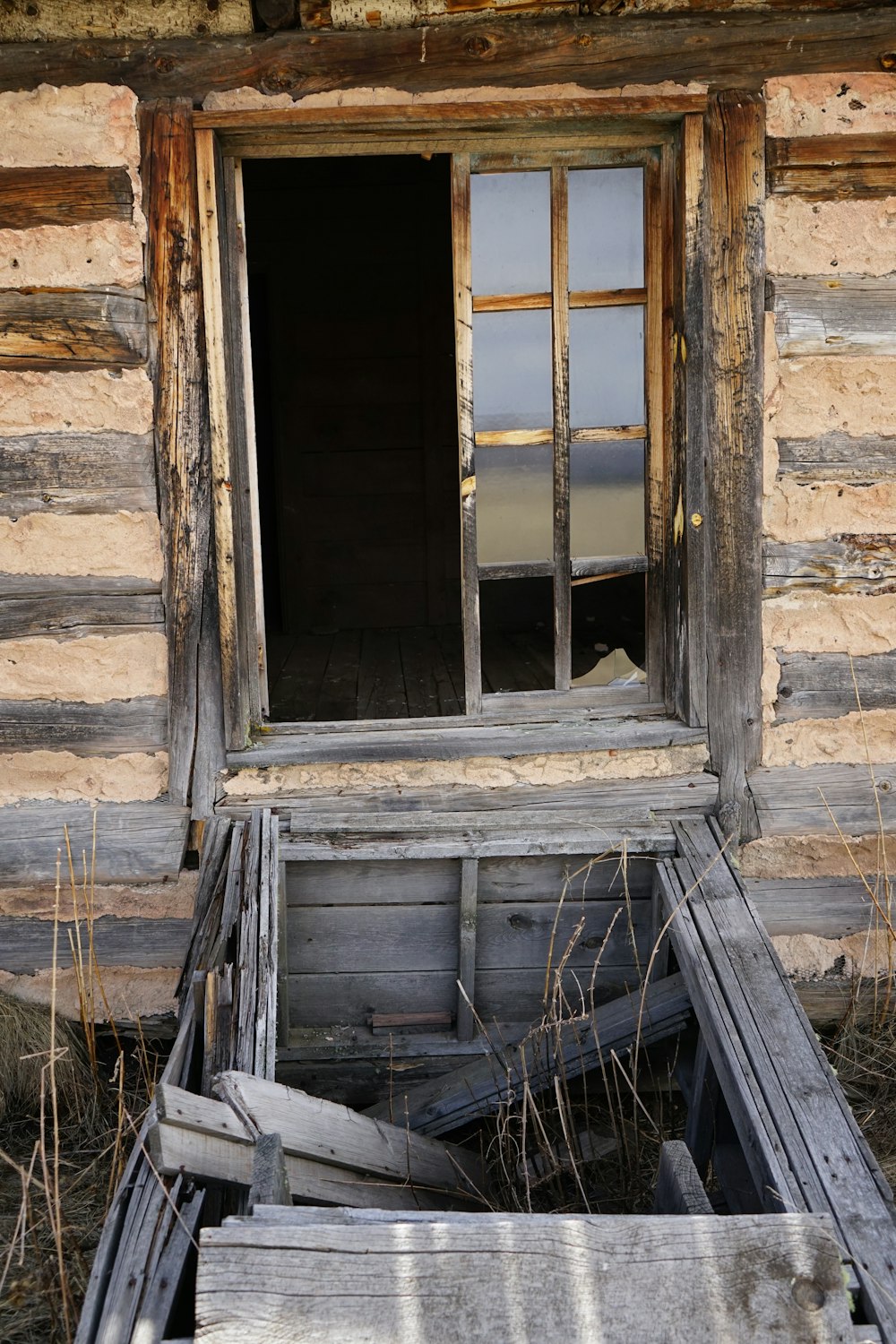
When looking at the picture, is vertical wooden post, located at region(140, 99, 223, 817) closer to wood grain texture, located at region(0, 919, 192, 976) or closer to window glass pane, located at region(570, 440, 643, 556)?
wood grain texture, located at region(0, 919, 192, 976)

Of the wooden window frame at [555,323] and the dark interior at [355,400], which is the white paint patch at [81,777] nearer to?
the wooden window frame at [555,323]

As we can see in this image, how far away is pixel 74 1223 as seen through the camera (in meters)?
2.70

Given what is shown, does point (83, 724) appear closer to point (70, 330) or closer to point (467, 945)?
point (70, 330)

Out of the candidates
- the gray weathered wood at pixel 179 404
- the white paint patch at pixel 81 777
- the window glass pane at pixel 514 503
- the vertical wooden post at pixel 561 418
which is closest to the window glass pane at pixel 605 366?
the vertical wooden post at pixel 561 418

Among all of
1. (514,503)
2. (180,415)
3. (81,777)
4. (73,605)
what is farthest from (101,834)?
(514,503)

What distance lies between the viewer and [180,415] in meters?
2.90

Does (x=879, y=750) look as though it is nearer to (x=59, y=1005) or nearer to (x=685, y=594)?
(x=685, y=594)

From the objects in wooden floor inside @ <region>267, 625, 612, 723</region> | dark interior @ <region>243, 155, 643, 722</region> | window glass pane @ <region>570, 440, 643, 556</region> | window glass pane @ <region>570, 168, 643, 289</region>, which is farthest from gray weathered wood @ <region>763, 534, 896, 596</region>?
dark interior @ <region>243, 155, 643, 722</region>

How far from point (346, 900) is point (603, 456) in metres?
1.51

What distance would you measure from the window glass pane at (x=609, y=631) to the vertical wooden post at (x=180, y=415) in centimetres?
112

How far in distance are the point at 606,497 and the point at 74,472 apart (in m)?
1.49

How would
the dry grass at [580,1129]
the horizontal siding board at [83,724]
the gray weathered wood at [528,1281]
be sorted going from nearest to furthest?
the gray weathered wood at [528,1281] → the dry grass at [580,1129] → the horizontal siding board at [83,724]

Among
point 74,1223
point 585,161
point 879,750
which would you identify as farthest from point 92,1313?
point 585,161

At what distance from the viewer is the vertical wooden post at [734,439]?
9.32 ft
